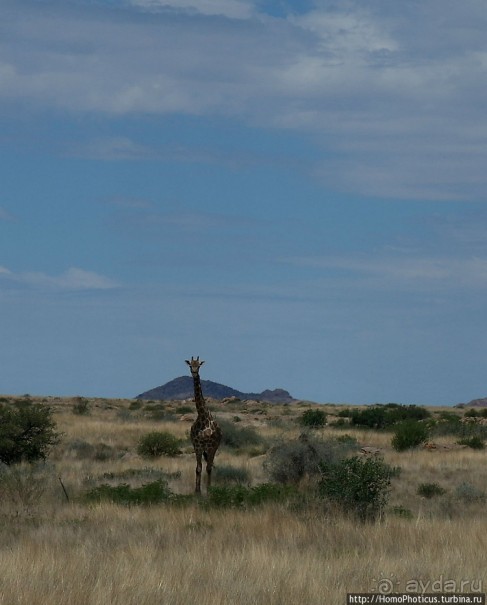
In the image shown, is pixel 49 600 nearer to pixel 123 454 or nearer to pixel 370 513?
pixel 370 513

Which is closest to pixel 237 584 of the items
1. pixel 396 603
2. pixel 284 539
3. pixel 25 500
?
pixel 396 603

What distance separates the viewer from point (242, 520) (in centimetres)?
1439

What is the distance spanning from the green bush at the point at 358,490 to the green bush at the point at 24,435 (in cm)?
1250

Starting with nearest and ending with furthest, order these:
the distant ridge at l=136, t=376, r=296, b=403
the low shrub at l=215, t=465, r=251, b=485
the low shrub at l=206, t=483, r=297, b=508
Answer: the low shrub at l=206, t=483, r=297, b=508
the low shrub at l=215, t=465, r=251, b=485
the distant ridge at l=136, t=376, r=296, b=403

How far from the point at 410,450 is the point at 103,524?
21.4 meters

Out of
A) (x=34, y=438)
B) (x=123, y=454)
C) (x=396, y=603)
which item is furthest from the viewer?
(x=123, y=454)

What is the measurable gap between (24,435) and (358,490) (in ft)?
45.1

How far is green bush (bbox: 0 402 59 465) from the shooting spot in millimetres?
26281

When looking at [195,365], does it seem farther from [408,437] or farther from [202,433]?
[408,437]

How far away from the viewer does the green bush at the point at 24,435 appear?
2628 cm

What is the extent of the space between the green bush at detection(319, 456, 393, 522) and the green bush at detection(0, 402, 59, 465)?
12.5 meters

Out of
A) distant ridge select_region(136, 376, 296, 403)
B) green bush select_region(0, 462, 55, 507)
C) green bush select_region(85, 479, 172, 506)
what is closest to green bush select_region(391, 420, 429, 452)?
green bush select_region(85, 479, 172, 506)

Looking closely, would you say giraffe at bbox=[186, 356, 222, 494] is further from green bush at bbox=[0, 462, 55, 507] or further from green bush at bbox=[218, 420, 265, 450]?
green bush at bbox=[218, 420, 265, 450]

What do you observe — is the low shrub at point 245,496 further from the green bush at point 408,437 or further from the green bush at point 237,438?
the green bush at point 408,437
